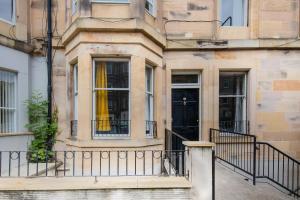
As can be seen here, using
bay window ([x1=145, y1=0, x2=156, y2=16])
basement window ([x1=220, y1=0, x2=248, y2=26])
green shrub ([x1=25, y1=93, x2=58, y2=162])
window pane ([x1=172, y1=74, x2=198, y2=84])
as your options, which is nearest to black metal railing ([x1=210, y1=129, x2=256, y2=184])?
window pane ([x1=172, y1=74, x2=198, y2=84])

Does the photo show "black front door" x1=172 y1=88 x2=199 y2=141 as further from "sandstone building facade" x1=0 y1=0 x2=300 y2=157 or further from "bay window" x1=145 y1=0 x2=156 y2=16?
"bay window" x1=145 y1=0 x2=156 y2=16

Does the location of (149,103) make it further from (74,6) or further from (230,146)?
(74,6)

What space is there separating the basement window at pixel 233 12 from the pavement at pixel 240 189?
15.1ft

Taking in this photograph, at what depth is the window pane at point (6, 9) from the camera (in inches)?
A: 310

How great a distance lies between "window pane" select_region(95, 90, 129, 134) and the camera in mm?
7316

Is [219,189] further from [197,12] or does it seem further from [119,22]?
[197,12]

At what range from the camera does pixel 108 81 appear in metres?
7.39

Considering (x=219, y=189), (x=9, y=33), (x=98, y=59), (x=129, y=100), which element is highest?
(x=9, y=33)

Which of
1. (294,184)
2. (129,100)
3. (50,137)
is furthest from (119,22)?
(294,184)

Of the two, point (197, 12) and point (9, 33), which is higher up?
point (197, 12)

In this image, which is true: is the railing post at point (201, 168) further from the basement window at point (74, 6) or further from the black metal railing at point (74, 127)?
the basement window at point (74, 6)

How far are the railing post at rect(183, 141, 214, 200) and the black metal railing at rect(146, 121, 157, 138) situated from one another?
2794 millimetres

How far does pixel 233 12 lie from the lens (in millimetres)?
9180

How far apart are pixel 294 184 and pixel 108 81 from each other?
6047 millimetres
